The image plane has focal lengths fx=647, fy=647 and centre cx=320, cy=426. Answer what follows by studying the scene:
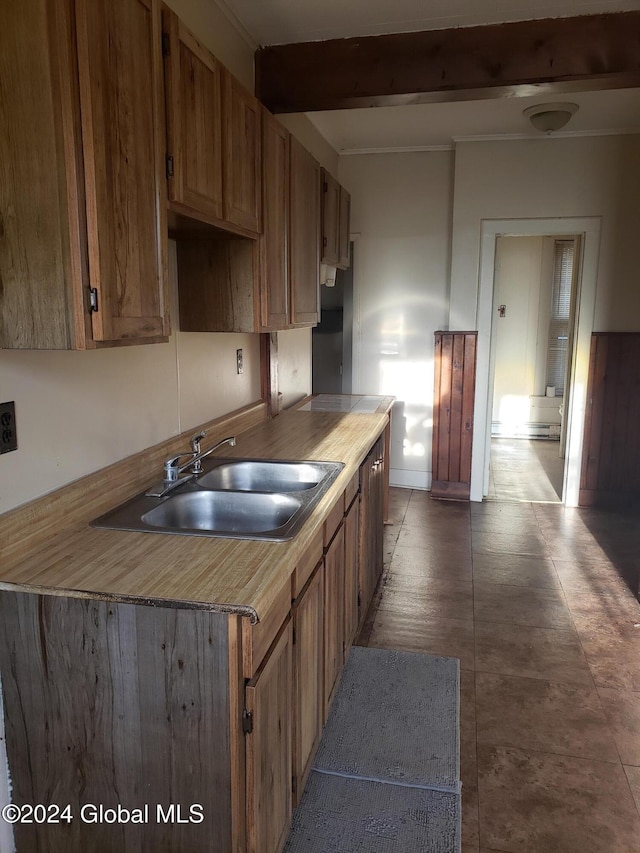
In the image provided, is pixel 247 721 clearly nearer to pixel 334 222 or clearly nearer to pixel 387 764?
pixel 387 764

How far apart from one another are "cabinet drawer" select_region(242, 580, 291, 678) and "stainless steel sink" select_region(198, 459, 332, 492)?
2.46 ft

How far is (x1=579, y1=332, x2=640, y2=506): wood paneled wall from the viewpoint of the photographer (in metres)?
4.70

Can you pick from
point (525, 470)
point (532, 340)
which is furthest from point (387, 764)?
point (532, 340)

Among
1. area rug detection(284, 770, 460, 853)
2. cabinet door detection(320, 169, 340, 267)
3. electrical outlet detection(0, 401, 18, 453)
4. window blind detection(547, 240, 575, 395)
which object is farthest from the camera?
window blind detection(547, 240, 575, 395)

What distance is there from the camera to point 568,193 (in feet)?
15.0

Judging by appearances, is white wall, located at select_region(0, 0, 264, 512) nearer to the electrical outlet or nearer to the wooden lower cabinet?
the electrical outlet

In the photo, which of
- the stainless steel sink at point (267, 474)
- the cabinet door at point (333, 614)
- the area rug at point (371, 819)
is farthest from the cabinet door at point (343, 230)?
the area rug at point (371, 819)

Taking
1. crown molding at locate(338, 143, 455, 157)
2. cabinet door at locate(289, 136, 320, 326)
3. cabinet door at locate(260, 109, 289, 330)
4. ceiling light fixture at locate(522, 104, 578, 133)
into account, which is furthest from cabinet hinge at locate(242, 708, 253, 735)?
crown molding at locate(338, 143, 455, 157)

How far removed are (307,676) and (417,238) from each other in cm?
393

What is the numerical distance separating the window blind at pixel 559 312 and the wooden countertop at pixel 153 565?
235 inches

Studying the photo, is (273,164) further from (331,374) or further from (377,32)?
(331,374)

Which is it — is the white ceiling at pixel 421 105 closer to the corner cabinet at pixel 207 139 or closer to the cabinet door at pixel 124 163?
the corner cabinet at pixel 207 139

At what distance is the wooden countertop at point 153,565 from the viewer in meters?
1.31

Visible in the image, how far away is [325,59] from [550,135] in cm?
226
